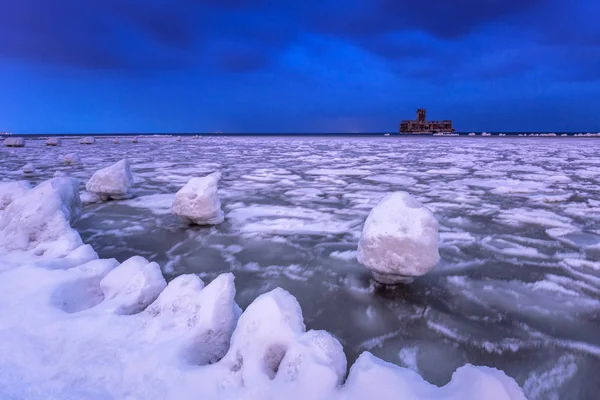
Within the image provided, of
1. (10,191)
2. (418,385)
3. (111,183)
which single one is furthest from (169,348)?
(111,183)

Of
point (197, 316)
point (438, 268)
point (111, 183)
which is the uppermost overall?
point (111, 183)

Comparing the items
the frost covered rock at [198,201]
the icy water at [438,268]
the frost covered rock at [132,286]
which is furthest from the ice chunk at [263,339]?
the frost covered rock at [198,201]

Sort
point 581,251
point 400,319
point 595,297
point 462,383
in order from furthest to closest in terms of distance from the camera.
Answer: point 581,251 < point 595,297 < point 400,319 < point 462,383

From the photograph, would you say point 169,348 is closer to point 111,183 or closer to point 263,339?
point 263,339

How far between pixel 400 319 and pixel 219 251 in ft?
5.22

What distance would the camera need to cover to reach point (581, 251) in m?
2.76

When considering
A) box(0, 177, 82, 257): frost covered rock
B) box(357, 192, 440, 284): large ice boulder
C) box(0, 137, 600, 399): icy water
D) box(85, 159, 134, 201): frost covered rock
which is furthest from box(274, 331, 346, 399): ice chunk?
box(85, 159, 134, 201): frost covered rock

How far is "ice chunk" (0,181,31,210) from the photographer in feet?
11.3

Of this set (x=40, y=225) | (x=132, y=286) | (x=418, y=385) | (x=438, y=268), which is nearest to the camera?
(x=418, y=385)

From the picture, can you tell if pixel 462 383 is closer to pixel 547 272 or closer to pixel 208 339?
pixel 208 339

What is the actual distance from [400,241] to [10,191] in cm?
386

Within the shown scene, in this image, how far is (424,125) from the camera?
228ft

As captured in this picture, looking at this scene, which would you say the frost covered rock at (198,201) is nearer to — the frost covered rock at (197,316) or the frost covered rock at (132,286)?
the frost covered rock at (132,286)

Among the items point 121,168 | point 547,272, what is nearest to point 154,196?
point 121,168
